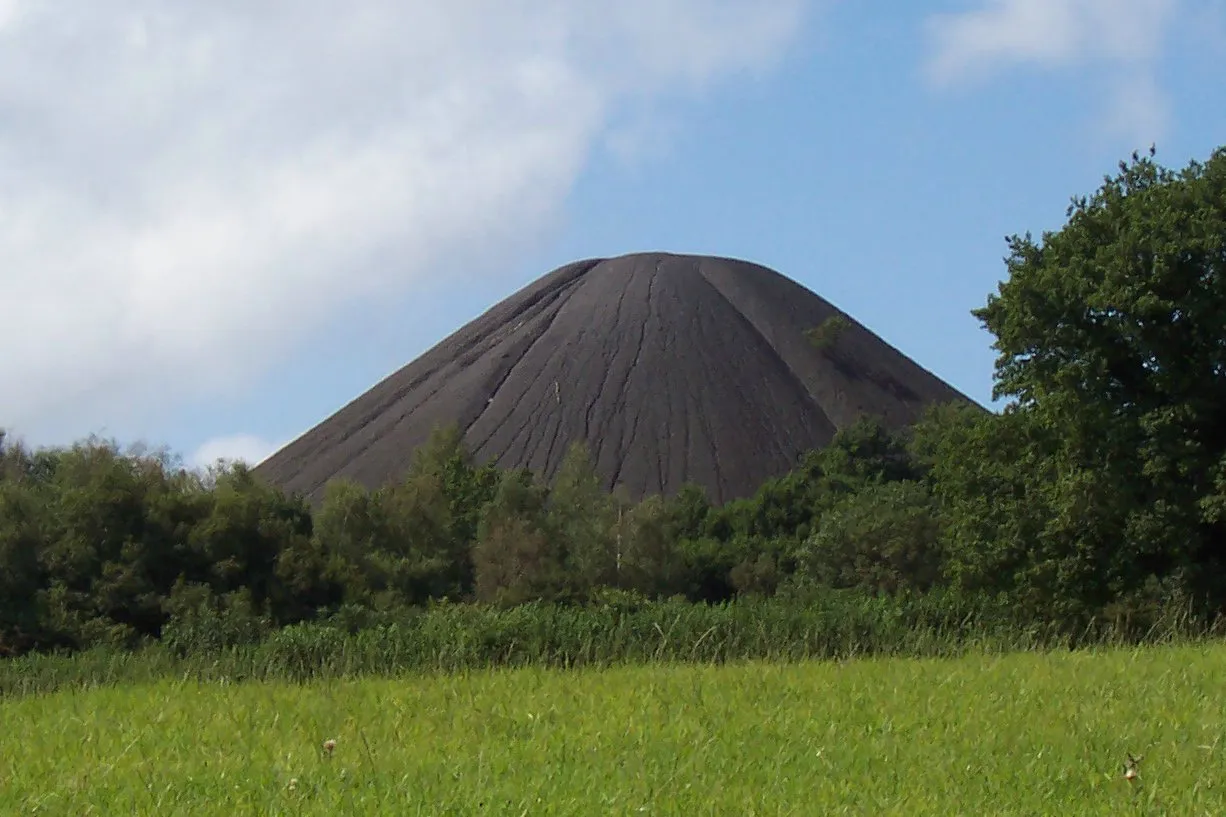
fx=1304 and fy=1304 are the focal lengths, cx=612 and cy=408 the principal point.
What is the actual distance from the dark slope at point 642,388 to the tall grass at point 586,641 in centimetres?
8836

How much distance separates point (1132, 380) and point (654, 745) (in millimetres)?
21585

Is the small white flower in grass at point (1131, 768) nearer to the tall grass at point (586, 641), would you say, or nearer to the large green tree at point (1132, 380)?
the tall grass at point (586, 641)

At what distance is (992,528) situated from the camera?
27844mm

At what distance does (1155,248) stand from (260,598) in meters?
22.7

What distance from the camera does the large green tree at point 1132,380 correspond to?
79.9 ft

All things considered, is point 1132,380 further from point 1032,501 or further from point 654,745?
point 654,745

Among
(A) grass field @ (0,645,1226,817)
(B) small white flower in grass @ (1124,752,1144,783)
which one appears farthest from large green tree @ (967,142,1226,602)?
(B) small white flower in grass @ (1124,752,1144,783)

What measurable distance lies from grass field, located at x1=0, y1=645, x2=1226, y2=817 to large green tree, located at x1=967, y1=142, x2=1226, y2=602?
15.1m

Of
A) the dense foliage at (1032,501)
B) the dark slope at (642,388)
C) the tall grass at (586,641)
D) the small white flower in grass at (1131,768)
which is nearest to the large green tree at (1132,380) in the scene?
the dense foliage at (1032,501)

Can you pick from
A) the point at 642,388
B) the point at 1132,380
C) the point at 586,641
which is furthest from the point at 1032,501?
the point at 642,388

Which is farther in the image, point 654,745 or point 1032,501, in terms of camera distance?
point 1032,501

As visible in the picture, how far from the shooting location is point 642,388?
125 meters

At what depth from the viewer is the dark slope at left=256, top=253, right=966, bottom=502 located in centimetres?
11556

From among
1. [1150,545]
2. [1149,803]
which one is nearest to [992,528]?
[1150,545]
